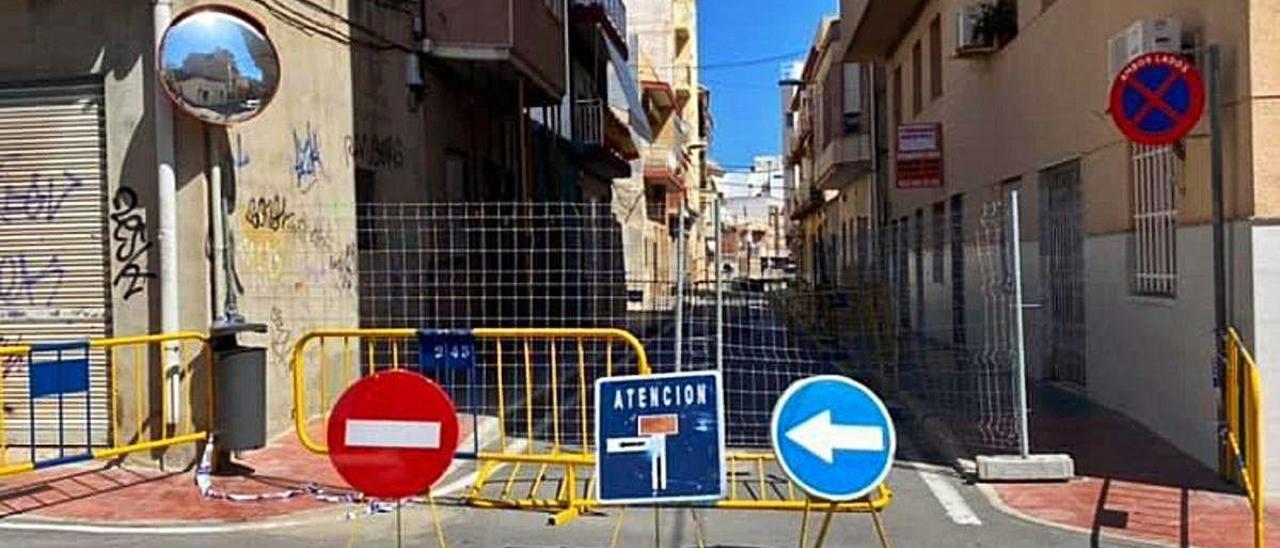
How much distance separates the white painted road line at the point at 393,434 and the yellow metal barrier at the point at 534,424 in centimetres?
101

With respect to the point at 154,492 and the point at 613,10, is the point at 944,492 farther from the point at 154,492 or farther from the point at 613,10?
the point at 613,10

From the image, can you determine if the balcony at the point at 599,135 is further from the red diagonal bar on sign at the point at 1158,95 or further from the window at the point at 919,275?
the red diagonal bar on sign at the point at 1158,95

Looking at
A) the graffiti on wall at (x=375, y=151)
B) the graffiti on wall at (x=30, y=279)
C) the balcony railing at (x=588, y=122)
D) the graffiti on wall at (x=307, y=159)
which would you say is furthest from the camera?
the balcony railing at (x=588, y=122)

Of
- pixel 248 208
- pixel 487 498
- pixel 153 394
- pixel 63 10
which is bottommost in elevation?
pixel 487 498

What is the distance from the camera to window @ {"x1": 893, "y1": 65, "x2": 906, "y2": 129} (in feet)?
84.9

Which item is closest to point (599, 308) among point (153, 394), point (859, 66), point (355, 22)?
point (355, 22)

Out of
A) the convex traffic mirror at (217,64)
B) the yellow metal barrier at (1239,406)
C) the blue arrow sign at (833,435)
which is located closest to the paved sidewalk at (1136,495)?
the yellow metal barrier at (1239,406)

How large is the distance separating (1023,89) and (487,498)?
9.43 meters

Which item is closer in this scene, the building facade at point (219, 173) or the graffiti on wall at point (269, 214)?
the building facade at point (219, 173)

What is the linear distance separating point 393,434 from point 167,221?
12.4 ft

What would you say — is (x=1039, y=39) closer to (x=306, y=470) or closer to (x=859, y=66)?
(x=306, y=470)

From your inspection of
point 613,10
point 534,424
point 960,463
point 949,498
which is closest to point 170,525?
point 534,424

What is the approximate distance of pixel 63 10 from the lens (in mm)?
9406

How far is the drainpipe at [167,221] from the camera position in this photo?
9.19 meters
